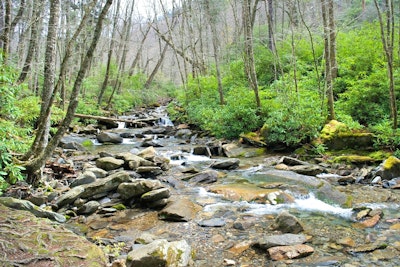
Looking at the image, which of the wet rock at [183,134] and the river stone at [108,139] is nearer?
the river stone at [108,139]

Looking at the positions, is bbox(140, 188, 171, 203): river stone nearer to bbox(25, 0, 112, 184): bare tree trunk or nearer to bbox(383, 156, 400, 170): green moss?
bbox(25, 0, 112, 184): bare tree trunk

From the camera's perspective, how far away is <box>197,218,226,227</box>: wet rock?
5.54 metres

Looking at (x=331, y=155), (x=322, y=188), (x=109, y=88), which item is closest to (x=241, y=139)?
(x=331, y=155)

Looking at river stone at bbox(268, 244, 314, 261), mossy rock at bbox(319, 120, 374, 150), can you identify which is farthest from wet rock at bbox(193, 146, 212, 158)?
river stone at bbox(268, 244, 314, 261)

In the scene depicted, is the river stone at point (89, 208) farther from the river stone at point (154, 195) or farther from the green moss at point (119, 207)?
the river stone at point (154, 195)

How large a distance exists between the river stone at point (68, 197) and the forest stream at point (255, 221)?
0.15m

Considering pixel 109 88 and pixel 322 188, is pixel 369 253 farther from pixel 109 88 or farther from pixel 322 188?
pixel 109 88

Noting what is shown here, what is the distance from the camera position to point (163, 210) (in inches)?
239

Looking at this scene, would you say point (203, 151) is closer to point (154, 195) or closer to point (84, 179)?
point (84, 179)

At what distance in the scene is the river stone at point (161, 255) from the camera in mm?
3817

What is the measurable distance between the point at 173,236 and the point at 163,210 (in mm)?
982

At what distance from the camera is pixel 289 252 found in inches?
172

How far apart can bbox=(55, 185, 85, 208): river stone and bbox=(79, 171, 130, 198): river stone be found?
120 millimetres

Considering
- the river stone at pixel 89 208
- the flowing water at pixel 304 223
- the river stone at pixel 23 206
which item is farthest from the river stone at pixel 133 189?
the river stone at pixel 23 206
